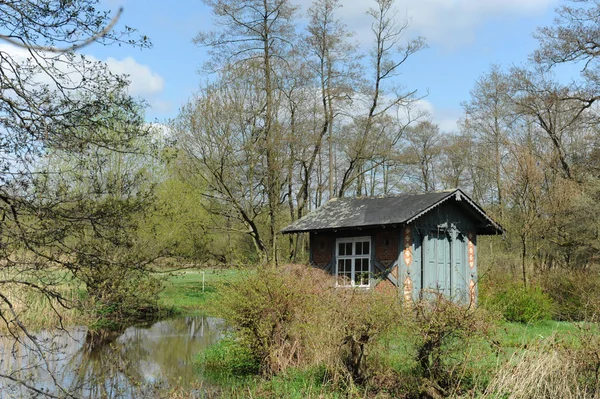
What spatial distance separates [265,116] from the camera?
23266 millimetres

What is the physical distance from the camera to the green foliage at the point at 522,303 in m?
16.3

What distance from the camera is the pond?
9828 mm

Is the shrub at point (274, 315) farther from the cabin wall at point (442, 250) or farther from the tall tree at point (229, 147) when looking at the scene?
the tall tree at point (229, 147)

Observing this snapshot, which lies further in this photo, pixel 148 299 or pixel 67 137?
pixel 148 299

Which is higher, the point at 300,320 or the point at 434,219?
the point at 434,219

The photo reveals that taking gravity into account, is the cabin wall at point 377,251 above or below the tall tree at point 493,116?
below

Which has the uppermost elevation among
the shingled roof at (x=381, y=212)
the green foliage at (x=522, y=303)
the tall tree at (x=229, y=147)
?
the tall tree at (x=229, y=147)

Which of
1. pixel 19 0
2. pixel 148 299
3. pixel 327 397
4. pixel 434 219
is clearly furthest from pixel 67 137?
pixel 148 299

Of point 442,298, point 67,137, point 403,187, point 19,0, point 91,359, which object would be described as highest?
point 403,187

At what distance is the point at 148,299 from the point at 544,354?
15801 mm

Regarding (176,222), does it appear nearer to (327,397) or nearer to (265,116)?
(265,116)

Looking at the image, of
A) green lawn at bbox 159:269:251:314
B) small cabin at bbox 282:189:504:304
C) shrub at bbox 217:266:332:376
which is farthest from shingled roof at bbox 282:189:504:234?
shrub at bbox 217:266:332:376

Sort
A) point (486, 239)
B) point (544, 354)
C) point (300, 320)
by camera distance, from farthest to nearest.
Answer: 1. point (486, 239)
2. point (300, 320)
3. point (544, 354)

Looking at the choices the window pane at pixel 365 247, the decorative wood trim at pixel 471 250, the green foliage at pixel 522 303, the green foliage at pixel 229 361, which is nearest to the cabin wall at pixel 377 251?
the window pane at pixel 365 247
